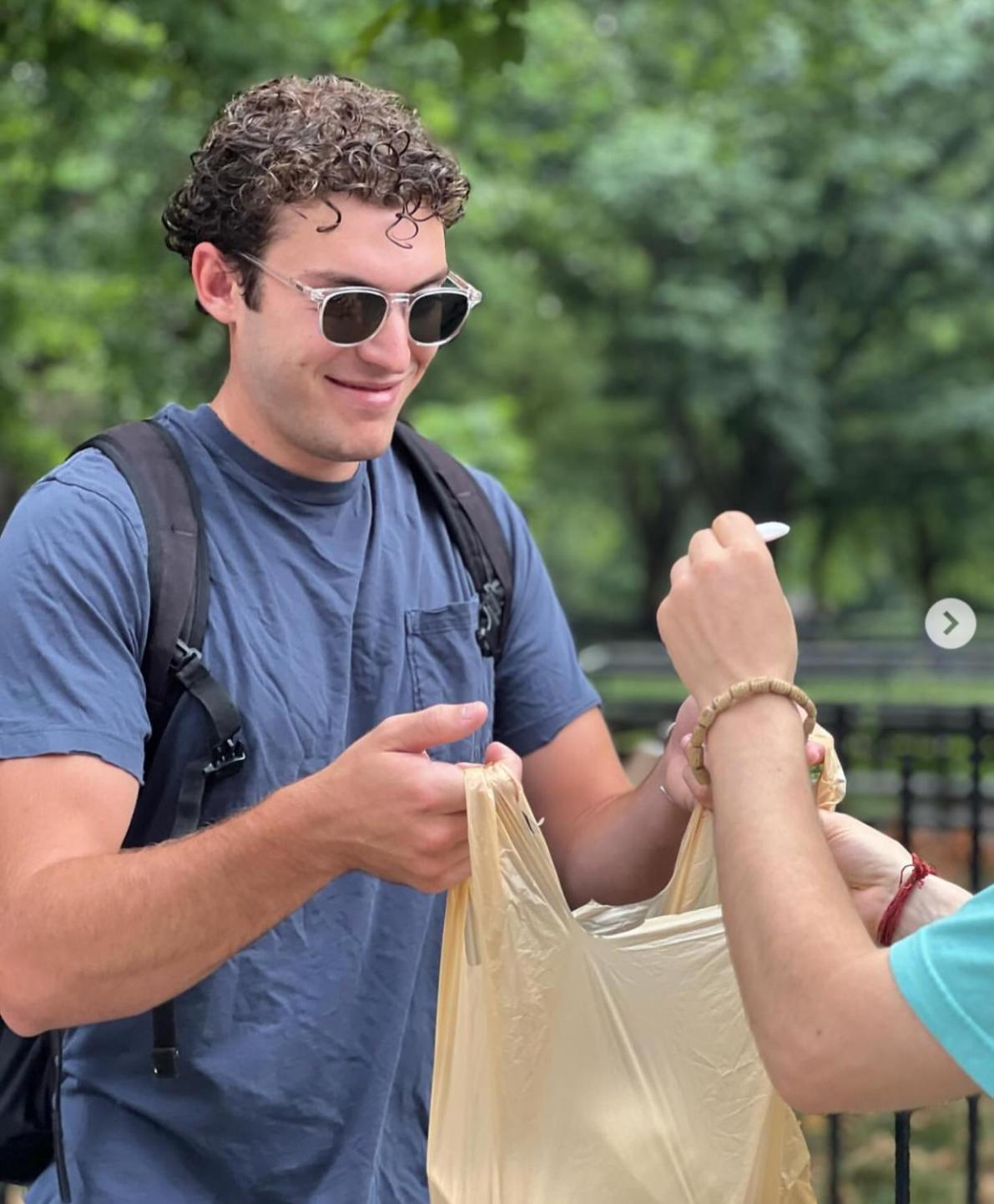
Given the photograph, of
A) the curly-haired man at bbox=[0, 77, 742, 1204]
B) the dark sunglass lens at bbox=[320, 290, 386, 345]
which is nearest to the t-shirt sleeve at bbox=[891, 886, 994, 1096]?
the curly-haired man at bbox=[0, 77, 742, 1204]

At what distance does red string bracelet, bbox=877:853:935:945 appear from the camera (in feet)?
6.23

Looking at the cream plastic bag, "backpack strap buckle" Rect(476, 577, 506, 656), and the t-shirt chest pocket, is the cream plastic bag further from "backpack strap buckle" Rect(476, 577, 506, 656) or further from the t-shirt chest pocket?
"backpack strap buckle" Rect(476, 577, 506, 656)

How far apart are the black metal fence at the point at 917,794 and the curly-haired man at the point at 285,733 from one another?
34.4 inches

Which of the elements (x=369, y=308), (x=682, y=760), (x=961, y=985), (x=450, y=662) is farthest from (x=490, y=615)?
(x=961, y=985)

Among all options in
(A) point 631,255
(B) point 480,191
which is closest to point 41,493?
(B) point 480,191

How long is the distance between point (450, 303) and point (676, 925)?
2.94ft

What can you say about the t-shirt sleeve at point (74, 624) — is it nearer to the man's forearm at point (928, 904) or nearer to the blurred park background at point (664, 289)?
the man's forearm at point (928, 904)

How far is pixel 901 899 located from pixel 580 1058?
16.9 inches

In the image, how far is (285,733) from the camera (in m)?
2.01

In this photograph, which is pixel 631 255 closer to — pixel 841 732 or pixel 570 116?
pixel 570 116

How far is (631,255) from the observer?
23578 millimetres

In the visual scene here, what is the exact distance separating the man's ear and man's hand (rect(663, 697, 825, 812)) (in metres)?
0.82

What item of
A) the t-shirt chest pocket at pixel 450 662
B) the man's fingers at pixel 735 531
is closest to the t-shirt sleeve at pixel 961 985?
the man's fingers at pixel 735 531

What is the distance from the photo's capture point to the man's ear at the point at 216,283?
220 centimetres
